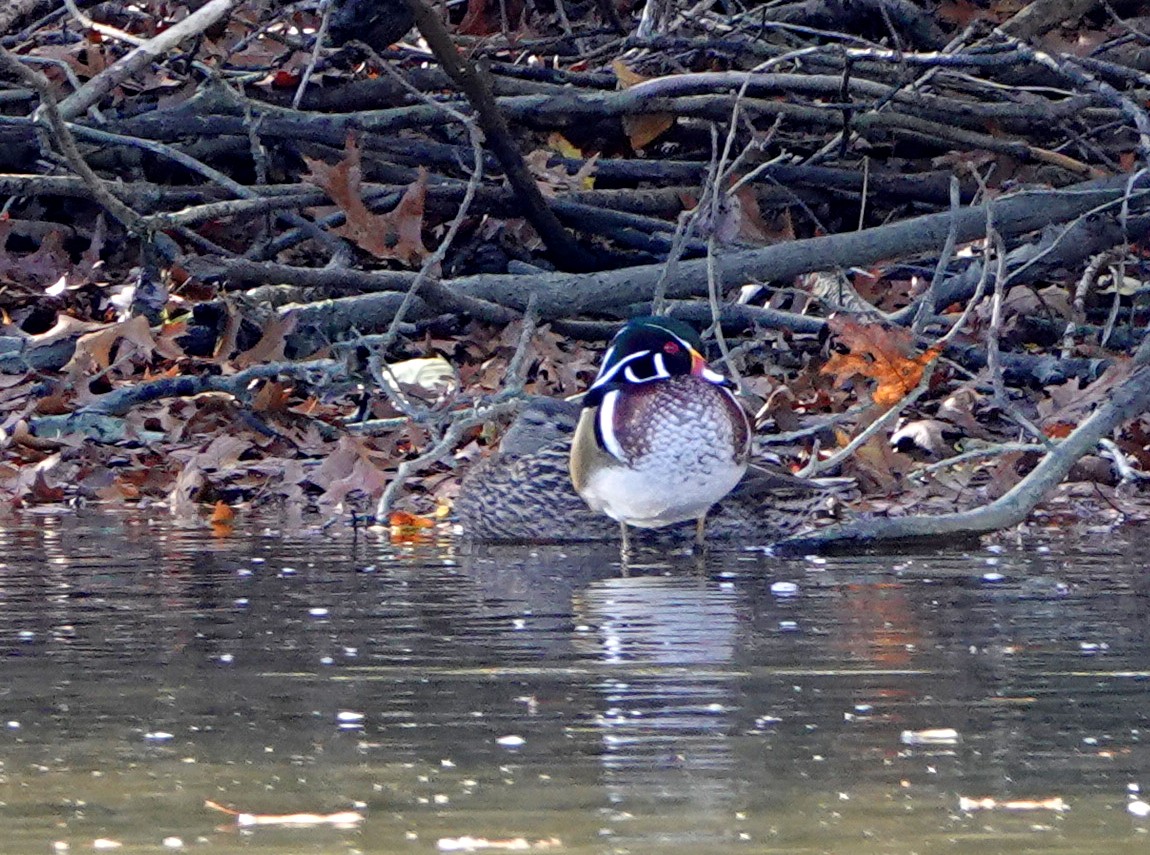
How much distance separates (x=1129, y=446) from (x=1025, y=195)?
156 cm

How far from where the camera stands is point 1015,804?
3223 millimetres

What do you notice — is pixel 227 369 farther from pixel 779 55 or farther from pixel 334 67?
pixel 779 55

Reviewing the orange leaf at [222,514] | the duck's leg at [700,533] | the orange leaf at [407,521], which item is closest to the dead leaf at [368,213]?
the orange leaf at [222,514]

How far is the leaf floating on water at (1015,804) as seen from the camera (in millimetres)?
3201

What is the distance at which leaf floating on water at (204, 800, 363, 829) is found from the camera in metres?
3.16

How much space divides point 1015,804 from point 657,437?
327 cm

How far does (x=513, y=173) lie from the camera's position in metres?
8.85

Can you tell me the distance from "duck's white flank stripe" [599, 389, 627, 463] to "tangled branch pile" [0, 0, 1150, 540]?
0.82 m

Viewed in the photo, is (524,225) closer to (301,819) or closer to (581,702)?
(581,702)

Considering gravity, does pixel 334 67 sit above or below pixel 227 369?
above

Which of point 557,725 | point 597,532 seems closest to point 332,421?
point 597,532

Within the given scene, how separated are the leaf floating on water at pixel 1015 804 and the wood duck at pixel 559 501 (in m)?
3.57

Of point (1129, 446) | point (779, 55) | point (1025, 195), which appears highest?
point (779, 55)

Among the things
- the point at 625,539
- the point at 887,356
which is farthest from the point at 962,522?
the point at 887,356
